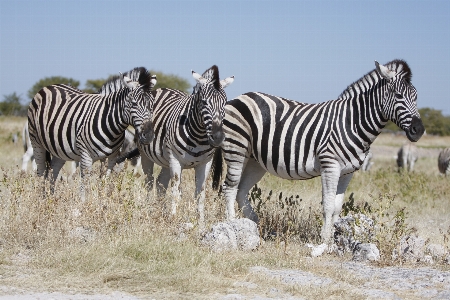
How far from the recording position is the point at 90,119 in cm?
936

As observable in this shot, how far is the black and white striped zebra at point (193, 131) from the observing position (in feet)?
26.8

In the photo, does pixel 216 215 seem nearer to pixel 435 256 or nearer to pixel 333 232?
pixel 333 232

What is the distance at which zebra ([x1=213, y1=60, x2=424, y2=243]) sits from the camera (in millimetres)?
7922

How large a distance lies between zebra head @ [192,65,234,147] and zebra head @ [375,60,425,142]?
2.04 m

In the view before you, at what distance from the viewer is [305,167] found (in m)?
8.22

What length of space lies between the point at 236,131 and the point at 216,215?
125cm

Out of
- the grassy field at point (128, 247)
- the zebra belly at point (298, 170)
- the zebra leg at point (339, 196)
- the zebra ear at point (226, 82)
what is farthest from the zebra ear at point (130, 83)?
the zebra leg at point (339, 196)

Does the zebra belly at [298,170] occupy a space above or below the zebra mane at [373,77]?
below

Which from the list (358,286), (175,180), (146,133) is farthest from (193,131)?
(358,286)

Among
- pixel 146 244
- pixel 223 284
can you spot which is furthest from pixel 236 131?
pixel 223 284

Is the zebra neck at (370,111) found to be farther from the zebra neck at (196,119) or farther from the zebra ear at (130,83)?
the zebra ear at (130,83)

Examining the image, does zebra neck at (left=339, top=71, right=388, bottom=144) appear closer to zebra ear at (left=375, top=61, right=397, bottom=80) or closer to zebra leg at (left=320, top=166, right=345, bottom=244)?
zebra ear at (left=375, top=61, right=397, bottom=80)

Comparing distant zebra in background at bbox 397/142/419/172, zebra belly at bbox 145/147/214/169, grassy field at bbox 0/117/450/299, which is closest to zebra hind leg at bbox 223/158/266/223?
grassy field at bbox 0/117/450/299

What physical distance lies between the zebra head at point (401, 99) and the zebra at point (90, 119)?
315cm
